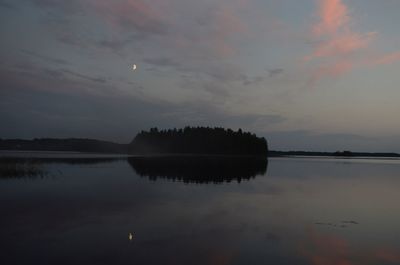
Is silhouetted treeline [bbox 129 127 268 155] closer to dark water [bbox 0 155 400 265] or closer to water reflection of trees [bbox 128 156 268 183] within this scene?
water reflection of trees [bbox 128 156 268 183]

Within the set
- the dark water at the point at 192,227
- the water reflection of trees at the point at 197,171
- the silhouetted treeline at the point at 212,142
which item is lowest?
the dark water at the point at 192,227

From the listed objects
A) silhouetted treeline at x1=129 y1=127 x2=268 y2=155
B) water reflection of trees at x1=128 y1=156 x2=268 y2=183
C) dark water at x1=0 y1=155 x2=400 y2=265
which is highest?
silhouetted treeline at x1=129 y1=127 x2=268 y2=155

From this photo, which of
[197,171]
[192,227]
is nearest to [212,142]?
[197,171]

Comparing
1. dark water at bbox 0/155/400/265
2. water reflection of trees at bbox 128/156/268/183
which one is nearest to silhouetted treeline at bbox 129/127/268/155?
water reflection of trees at bbox 128/156/268/183

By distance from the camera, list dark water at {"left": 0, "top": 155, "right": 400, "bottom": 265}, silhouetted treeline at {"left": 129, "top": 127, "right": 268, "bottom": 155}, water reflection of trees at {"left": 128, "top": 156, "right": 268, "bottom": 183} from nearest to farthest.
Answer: dark water at {"left": 0, "top": 155, "right": 400, "bottom": 265}
water reflection of trees at {"left": 128, "top": 156, "right": 268, "bottom": 183}
silhouetted treeline at {"left": 129, "top": 127, "right": 268, "bottom": 155}

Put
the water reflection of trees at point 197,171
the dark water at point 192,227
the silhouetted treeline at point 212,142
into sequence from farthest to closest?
the silhouetted treeline at point 212,142
the water reflection of trees at point 197,171
the dark water at point 192,227

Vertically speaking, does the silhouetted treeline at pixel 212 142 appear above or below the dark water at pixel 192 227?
above

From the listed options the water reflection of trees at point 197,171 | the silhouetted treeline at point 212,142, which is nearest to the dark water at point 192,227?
the water reflection of trees at point 197,171

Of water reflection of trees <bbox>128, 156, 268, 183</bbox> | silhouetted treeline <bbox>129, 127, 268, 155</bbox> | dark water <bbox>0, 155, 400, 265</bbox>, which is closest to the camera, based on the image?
dark water <bbox>0, 155, 400, 265</bbox>

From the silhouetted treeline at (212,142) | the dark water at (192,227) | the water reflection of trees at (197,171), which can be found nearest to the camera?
the dark water at (192,227)

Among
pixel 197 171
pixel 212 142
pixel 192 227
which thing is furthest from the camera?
pixel 212 142

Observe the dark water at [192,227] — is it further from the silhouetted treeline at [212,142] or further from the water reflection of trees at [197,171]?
the silhouetted treeline at [212,142]

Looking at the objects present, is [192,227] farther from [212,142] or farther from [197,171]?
[212,142]

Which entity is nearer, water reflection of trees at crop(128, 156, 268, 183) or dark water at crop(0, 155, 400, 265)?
dark water at crop(0, 155, 400, 265)
